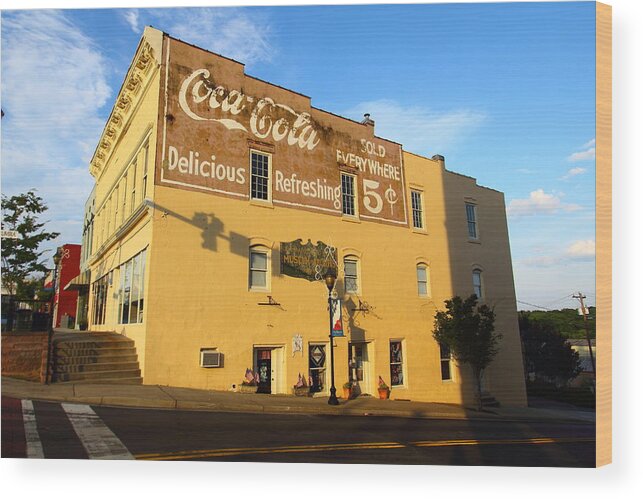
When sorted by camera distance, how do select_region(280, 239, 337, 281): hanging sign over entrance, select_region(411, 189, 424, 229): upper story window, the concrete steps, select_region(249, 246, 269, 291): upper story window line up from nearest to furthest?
the concrete steps → select_region(249, 246, 269, 291): upper story window → select_region(280, 239, 337, 281): hanging sign over entrance → select_region(411, 189, 424, 229): upper story window

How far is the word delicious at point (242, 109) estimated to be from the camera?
1128 centimetres

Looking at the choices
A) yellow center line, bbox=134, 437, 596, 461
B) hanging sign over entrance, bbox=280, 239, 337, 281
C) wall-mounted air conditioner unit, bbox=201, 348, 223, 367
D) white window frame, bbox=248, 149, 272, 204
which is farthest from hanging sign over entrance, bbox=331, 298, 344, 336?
yellow center line, bbox=134, 437, 596, 461

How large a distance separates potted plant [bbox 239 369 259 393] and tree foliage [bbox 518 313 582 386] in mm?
7060

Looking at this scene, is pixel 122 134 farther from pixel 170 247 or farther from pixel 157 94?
pixel 170 247

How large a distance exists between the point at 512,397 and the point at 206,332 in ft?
29.2

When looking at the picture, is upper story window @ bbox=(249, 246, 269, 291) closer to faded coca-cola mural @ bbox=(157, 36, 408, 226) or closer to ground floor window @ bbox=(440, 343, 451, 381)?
faded coca-cola mural @ bbox=(157, 36, 408, 226)

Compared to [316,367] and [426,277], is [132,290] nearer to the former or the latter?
[316,367]

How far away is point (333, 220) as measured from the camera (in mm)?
13602

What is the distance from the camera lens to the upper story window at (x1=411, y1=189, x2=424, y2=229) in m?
14.1

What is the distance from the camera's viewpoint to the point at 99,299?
54.1 feet

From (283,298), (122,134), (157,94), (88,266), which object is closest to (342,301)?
(283,298)

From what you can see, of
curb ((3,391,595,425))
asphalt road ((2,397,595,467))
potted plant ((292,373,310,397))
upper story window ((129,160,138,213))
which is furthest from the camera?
upper story window ((129,160,138,213))

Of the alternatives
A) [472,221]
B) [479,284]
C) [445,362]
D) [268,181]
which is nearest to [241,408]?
[445,362]

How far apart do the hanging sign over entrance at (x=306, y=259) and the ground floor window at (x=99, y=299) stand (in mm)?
7667
